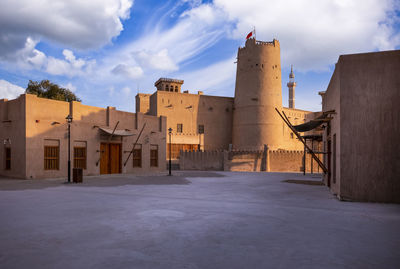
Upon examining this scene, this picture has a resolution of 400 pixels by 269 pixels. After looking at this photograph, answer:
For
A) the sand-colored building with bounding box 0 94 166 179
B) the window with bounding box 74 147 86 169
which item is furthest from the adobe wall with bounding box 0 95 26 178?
the window with bounding box 74 147 86 169

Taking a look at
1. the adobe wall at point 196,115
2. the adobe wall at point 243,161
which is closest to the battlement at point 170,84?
the adobe wall at point 196,115

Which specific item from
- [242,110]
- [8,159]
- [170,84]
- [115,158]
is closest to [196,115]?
[242,110]

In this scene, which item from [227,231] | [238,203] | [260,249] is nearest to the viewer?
[260,249]

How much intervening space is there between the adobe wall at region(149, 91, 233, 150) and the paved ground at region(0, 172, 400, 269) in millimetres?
29148

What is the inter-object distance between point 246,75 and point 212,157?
A: 1351 centimetres

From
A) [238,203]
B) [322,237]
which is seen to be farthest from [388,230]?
[238,203]

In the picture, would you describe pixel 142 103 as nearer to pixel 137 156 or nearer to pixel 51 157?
pixel 137 156

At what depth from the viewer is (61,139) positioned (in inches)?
707

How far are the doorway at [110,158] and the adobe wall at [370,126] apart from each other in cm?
1632

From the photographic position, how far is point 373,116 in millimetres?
8773

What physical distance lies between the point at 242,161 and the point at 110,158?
13718mm

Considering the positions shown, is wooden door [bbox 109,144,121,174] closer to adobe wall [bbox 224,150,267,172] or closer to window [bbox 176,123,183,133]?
adobe wall [bbox 224,150,267,172]

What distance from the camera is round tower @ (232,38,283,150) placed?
3716cm

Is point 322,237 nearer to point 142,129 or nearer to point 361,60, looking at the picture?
point 361,60
